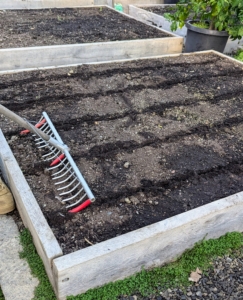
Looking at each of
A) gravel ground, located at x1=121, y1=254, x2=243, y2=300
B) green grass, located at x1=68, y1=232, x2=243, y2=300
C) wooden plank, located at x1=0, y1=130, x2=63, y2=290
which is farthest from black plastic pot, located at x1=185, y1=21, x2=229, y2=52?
gravel ground, located at x1=121, y1=254, x2=243, y2=300

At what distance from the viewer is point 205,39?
16.7 ft

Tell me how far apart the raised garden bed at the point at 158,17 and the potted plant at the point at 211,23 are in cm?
73

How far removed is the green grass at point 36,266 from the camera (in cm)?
194

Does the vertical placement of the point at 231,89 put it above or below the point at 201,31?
below

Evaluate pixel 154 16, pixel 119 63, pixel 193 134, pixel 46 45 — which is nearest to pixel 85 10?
pixel 154 16

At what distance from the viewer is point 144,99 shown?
3.69 m

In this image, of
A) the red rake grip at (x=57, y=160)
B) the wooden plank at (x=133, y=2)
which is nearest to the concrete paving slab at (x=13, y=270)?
the red rake grip at (x=57, y=160)

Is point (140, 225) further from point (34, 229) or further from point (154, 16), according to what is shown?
point (154, 16)

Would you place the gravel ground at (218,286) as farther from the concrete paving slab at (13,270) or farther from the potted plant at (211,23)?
the potted plant at (211,23)

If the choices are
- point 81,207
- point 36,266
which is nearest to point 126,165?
point 81,207

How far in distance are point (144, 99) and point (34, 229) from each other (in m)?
2.14

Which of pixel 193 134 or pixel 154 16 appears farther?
pixel 154 16

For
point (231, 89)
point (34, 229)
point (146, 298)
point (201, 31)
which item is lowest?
point (146, 298)

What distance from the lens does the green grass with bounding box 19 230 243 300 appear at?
197cm
